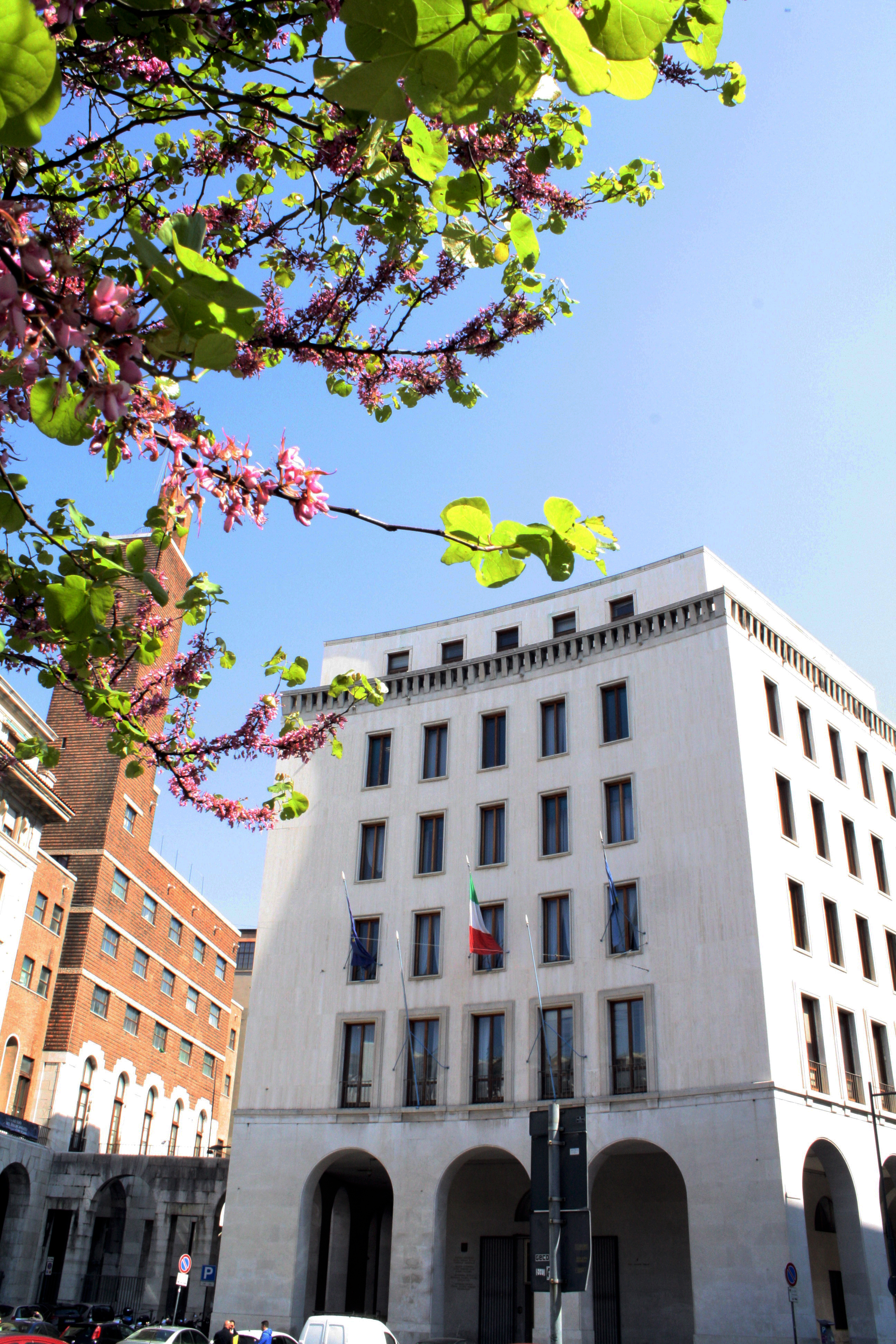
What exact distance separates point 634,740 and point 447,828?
695cm

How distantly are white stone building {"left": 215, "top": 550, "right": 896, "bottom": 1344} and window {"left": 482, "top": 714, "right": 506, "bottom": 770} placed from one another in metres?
0.34

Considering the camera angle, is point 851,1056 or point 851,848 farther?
point 851,848

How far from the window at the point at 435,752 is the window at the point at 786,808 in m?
11.0

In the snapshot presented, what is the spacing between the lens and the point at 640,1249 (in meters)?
30.3

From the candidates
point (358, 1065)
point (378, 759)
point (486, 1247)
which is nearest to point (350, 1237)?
point (486, 1247)

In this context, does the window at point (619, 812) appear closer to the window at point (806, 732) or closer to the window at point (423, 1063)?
the window at point (806, 732)

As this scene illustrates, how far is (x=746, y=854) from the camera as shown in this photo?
29.1 m

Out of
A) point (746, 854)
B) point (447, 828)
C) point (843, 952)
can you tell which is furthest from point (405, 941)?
point (843, 952)

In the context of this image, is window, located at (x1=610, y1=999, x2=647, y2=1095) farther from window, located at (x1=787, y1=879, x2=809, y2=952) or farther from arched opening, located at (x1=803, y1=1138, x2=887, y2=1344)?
window, located at (x1=787, y1=879, x2=809, y2=952)

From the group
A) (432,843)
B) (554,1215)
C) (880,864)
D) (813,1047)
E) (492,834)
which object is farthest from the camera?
(880,864)

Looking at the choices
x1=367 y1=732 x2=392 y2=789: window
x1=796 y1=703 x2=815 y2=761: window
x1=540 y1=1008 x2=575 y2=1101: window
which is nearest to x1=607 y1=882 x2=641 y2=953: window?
x1=540 y1=1008 x2=575 y2=1101: window

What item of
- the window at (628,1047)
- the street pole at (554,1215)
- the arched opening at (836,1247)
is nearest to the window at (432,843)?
the window at (628,1047)

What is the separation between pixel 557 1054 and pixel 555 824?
7.02m

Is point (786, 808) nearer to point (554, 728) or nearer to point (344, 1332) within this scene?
point (554, 728)
